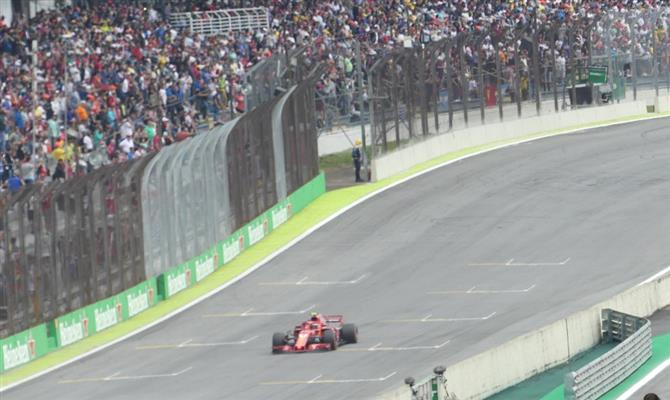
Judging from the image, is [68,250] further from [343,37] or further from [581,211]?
[343,37]

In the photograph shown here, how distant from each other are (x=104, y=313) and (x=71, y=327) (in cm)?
143

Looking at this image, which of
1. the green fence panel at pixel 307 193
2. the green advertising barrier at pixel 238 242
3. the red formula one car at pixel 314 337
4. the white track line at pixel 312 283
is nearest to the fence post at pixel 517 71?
the green advertising barrier at pixel 238 242

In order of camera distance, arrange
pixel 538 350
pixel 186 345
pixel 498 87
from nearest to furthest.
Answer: pixel 538 350 < pixel 186 345 < pixel 498 87

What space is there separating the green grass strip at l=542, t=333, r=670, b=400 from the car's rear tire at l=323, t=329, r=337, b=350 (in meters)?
5.60

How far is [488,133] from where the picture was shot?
55750 millimetres

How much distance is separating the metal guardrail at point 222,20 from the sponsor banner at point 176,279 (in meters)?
21.3

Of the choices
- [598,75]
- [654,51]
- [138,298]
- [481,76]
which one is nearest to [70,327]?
[138,298]

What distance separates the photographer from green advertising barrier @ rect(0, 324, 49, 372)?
33.2 metres

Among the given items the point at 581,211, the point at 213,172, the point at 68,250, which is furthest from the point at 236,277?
the point at 581,211

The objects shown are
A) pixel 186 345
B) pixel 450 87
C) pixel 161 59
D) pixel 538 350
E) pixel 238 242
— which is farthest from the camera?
pixel 450 87

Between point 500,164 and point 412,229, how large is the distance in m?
7.82

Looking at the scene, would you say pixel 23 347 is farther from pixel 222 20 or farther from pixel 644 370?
pixel 222 20

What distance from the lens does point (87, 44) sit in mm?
52250

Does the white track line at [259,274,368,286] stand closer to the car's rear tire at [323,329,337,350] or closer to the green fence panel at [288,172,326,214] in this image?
the car's rear tire at [323,329,337,350]
